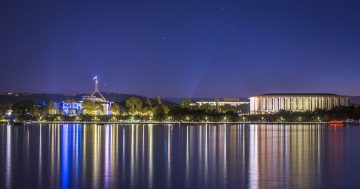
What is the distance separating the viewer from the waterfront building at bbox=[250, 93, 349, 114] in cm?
14050

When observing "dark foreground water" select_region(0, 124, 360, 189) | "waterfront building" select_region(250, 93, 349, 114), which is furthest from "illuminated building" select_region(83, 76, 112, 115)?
"dark foreground water" select_region(0, 124, 360, 189)

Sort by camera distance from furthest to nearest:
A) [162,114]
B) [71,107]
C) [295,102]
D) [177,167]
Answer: [295,102] < [71,107] < [162,114] < [177,167]

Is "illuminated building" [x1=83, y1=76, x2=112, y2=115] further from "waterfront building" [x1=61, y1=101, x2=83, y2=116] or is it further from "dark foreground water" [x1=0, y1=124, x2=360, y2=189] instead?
"dark foreground water" [x1=0, y1=124, x2=360, y2=189]

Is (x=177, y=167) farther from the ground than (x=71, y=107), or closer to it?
closer to it

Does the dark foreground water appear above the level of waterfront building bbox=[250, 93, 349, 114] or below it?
below

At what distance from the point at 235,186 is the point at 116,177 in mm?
3656

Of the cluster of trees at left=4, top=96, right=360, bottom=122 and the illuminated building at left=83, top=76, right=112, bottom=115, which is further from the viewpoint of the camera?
the illuminated building at left=83, top=76, right=112, bottom=115

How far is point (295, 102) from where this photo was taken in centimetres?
14200

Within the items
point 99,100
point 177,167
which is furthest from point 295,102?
point 177,167

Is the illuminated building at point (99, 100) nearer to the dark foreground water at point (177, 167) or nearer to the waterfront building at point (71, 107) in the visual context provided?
the waterfront building at point (71, 107)

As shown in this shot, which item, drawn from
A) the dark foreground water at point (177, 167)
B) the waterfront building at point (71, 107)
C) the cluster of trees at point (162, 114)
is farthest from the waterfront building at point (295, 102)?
the dark foreground water at point (177, 167)

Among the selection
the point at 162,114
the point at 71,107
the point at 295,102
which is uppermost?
the point at 295,102

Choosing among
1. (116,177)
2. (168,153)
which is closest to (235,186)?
(116,177)

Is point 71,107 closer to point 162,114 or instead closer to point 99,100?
point 99,100
